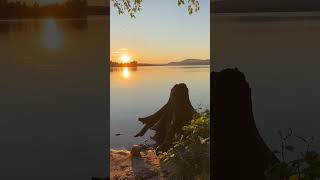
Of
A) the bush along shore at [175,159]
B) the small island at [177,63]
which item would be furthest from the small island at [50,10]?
the bush along shore at [175,159]

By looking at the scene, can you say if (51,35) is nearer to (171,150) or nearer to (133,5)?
(133,5)

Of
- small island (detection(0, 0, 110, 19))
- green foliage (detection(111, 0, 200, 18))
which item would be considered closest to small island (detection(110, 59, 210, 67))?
green foliage (detection(111, 0, 200, 18))

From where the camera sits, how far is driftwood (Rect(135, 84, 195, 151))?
409cm

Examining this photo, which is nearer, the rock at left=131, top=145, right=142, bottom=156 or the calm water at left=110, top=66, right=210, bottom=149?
the calm water at left=110, top=66, right=210, bottom=149

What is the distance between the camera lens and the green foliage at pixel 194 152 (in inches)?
159

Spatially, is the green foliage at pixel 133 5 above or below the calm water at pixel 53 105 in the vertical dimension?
above

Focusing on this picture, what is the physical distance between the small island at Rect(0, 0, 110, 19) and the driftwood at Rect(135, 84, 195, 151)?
1105mm

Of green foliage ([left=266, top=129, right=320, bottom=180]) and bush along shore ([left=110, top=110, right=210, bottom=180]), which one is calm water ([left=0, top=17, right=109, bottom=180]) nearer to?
bush along shore ([left=110, top=110, right=210, bottom=180])

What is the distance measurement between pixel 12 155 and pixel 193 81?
5.68ft

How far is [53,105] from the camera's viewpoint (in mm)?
3395

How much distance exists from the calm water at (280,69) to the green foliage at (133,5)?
0.60 m

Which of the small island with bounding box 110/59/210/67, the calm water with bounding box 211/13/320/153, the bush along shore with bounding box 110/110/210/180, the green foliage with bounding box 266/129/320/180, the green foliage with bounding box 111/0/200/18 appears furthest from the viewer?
the bush along shore with bounding box 110/110/210/180

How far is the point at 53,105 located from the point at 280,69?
6.07ft

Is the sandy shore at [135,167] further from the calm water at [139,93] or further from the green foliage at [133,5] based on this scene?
the green foliage at [133,5]
